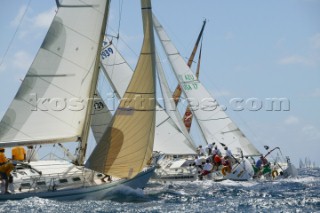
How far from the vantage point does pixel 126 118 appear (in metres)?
22.8

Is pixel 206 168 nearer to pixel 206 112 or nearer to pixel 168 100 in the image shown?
pixel 206 112

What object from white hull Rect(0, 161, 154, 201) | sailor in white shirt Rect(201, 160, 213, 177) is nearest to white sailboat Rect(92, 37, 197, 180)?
sailor in white shirt Rect(201, 160, 213, 177)

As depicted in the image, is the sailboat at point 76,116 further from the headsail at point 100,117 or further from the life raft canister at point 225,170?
the life raft canister at point 225,170

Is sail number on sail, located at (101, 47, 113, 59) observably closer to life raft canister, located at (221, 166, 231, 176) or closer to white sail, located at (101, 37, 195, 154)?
white sail, located at (101, 37, 195, 154)

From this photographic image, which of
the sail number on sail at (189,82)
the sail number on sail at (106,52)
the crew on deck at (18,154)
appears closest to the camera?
the crew on deck at (18,154)

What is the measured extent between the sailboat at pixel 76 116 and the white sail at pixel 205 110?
13.9 meters

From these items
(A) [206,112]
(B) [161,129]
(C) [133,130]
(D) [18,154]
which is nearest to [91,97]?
(C) [133,130]

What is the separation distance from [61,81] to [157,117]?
34.5 feet

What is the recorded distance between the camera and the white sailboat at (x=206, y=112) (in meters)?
38.0

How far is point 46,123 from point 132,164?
3.73 meters

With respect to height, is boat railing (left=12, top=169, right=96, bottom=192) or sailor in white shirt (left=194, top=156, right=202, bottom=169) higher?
sailor in white shirt (left=194, top=156, right=202, bottom=169)

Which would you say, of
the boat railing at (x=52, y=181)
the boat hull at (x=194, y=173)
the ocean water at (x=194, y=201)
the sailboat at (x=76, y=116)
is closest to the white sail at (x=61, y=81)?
the sailboat at (x=76, y=116)

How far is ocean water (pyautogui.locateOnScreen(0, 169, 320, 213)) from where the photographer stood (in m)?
20.1

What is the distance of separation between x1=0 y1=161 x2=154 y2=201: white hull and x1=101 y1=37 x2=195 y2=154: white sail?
386 inches
